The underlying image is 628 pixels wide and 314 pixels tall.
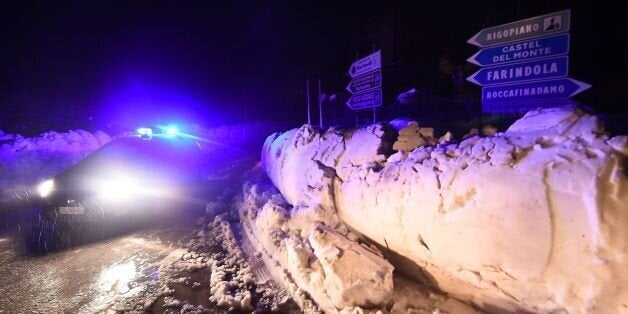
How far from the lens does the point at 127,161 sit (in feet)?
19.0

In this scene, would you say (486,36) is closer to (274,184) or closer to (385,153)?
(385,153)

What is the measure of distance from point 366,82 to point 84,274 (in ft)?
17.5

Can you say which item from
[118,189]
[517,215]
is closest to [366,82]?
[517,215]

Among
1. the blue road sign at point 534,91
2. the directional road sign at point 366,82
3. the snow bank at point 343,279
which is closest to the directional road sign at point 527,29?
the blue road sign at point 534,91

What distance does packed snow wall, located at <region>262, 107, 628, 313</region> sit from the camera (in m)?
1.57

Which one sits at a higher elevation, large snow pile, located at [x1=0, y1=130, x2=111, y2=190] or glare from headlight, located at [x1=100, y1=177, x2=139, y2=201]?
large snow pile, located at [x1=0, y1=130, x2=111, y2=190]

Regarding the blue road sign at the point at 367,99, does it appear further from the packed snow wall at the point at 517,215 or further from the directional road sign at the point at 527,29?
the packed snow wall at the point at 517,215

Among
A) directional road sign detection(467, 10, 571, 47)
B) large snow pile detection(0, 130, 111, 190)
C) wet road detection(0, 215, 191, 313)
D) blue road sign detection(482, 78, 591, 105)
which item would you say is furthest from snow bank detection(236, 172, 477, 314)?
large snow pile detection(0, 130, 111, 190)

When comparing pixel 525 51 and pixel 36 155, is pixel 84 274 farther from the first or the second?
pixel 36 155

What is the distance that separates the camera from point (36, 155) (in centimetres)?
920

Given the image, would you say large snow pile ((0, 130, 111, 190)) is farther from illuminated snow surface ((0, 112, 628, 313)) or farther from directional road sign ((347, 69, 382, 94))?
directional road sign ((347, 69, 382, 94))

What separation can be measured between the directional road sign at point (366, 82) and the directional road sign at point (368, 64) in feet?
0.27

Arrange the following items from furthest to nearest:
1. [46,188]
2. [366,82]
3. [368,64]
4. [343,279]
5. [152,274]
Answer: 1. [366,82]
2. [368,64]
3. [46,188]
4. [152,274]
5. [343,279]

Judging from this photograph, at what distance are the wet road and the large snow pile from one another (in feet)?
18.8
